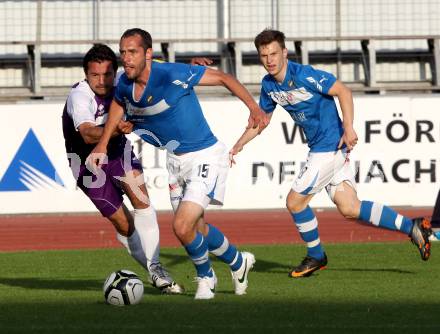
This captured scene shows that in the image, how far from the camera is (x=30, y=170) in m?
18.9

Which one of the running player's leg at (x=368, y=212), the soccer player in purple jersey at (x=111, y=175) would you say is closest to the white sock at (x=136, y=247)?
the soccer player in purple jersey at (x=111, y=175)

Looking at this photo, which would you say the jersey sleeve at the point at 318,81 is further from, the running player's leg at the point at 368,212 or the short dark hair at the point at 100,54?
the short dark hair at the point at 100,54

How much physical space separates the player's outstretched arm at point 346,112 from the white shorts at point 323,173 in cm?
29

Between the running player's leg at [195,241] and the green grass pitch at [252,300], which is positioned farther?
the running player's leg at [195,241]

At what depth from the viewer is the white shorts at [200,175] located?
8.79m

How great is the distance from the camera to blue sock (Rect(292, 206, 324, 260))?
35.6ft

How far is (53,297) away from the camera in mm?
9156

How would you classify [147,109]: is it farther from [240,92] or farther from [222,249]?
[222,249]

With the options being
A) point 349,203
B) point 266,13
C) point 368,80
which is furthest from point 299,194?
point 266,13

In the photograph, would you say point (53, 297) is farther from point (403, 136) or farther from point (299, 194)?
point (403, 136)

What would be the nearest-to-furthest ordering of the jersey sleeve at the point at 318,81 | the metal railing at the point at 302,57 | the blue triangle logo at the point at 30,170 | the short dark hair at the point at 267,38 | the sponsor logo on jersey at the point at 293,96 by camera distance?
the short dark hair at the point at 267,38 < the jersey sleeve at the point at 318,81 < the sponsor logo on jersey at the point at 293,96 < the blue triangle logo at the point at 30,170 < the metal railing at the point at 302,57

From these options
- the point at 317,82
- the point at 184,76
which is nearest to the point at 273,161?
the point at 317,82

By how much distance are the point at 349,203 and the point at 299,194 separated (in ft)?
1.60

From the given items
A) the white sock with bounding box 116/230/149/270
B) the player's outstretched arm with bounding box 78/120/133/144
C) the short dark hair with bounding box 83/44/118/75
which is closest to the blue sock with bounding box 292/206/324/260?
the white sock with bounding box 116/230/149/270
